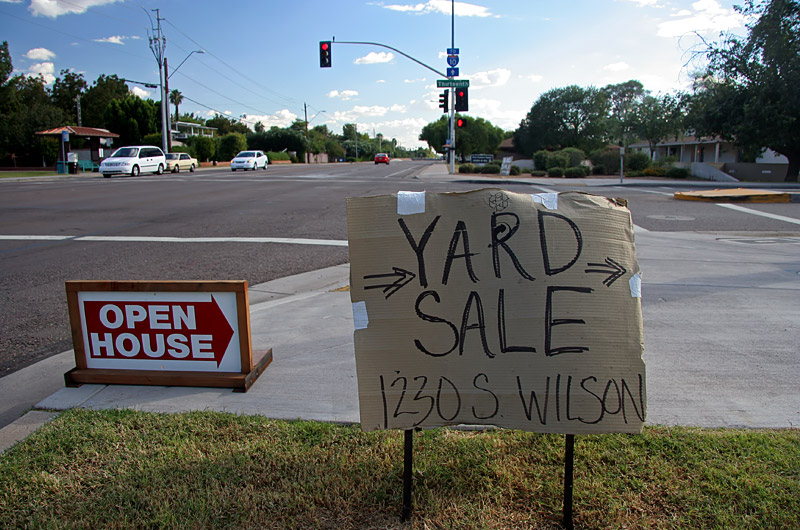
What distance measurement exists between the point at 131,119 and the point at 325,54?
35550 millimetres

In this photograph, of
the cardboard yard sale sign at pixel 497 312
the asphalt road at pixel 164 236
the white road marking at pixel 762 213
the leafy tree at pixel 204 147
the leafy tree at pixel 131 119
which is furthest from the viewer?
the leafy tree at pixel 131 119

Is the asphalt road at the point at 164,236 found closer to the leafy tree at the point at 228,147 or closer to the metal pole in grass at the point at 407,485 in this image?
the metal pole in grass at the point at 407,485

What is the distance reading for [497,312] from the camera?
8.12 feet

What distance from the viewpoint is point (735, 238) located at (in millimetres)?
10398

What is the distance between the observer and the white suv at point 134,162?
31812 millimetres

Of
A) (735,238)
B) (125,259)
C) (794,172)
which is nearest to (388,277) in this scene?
(125,259)

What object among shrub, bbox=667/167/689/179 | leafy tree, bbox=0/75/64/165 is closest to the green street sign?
shrub, bbox=667/167/689/179

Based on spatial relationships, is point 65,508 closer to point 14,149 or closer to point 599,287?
point 599,287

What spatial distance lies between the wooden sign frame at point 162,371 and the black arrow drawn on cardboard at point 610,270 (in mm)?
2229

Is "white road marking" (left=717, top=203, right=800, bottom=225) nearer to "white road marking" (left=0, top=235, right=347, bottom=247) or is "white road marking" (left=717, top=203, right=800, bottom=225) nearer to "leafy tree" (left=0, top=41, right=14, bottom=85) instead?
"white road marking" (left=0, top=235, right=347, bottom=247)

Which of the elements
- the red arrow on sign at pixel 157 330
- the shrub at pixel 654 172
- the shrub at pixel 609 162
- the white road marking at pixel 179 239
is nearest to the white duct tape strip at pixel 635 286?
the red arrow on sign at pixel 157 330

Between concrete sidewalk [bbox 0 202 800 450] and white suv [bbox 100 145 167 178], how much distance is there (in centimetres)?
2920

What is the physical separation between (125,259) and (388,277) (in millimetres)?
6828

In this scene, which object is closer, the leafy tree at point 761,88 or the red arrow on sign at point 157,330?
the red arrow on sign at point 157,330
